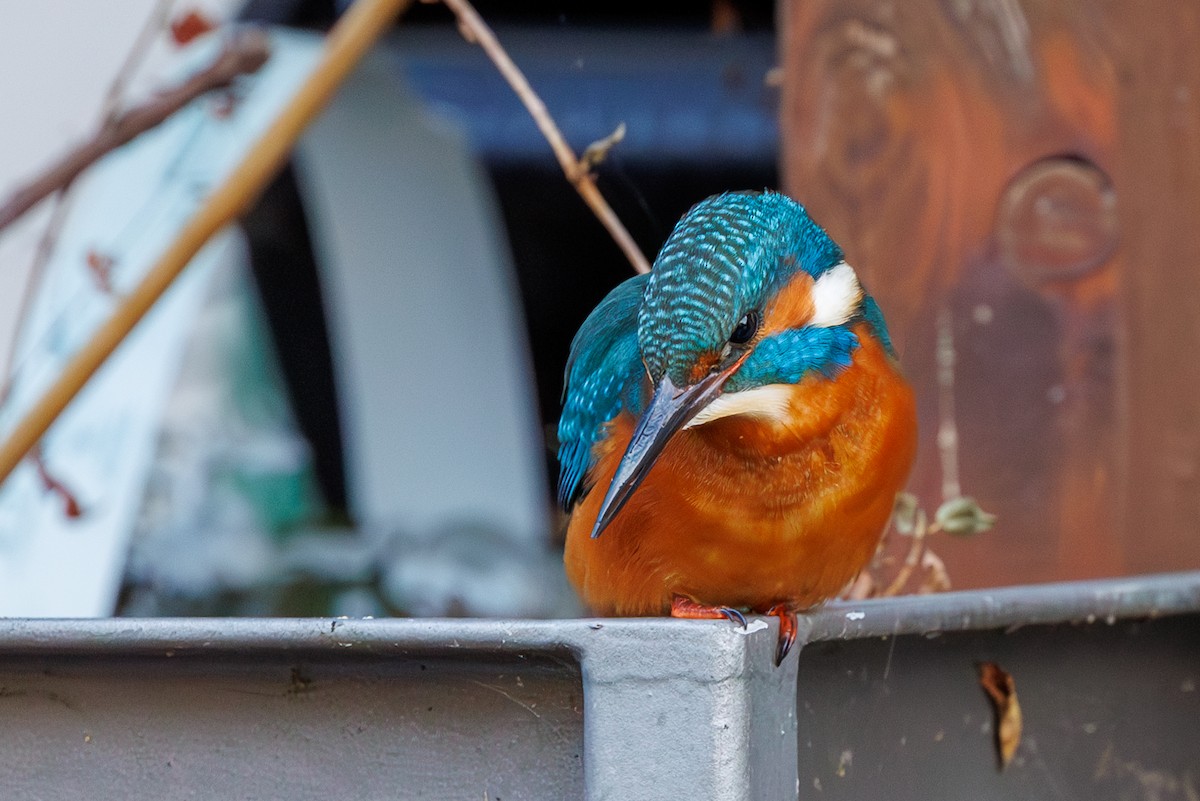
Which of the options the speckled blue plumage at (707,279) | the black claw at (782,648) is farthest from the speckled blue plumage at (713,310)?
the black claw at (782,648)

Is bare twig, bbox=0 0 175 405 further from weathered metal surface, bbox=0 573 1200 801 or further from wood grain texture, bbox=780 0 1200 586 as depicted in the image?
weathered metal surface, bbox=0 573 1200 801

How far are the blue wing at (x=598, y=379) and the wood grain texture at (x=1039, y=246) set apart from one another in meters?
0.44

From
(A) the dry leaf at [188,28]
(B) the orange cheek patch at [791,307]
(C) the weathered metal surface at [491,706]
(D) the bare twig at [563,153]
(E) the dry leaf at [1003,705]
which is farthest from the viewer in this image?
(A) the dry leaf at [188,28]

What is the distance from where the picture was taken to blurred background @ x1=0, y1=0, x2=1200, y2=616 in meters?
1.55

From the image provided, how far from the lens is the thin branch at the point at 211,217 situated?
4.36 ft

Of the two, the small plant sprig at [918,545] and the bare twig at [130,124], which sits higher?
the bare twig at [130,124]

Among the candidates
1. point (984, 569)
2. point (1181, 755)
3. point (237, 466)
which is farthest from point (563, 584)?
point (1181, 755)

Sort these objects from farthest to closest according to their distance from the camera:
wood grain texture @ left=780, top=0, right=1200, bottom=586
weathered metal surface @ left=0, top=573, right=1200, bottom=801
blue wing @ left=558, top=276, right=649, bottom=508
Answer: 1. wood grain texture @ left=780, top=0, right=1200, bottom=586
2. blue wing @ left=558, top=276, right=649, bottom=508
3. weathered metal surface @ left=0, top=573, right=1200, bottom=801

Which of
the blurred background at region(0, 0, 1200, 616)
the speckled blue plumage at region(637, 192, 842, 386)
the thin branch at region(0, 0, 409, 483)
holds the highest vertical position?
the speckled blue plumage at region(637, 192, 842, 386)

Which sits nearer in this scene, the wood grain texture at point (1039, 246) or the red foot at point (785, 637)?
the red foot at point (785, 637)

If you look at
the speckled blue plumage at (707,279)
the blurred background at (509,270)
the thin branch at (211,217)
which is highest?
the speckled blue plumage at (707,279)

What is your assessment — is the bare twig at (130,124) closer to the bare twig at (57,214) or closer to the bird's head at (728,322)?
the bare twig at (57,214)

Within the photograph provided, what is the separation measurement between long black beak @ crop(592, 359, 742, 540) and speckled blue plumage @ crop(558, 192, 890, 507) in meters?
0.01

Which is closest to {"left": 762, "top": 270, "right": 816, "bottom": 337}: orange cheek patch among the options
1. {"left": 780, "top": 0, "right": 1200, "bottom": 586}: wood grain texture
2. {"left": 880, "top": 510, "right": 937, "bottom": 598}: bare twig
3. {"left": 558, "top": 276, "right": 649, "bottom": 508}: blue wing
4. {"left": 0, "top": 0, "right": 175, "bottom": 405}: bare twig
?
{"left": 558, "top": 276, "right": 649, "bottom": 508}: blue wing
